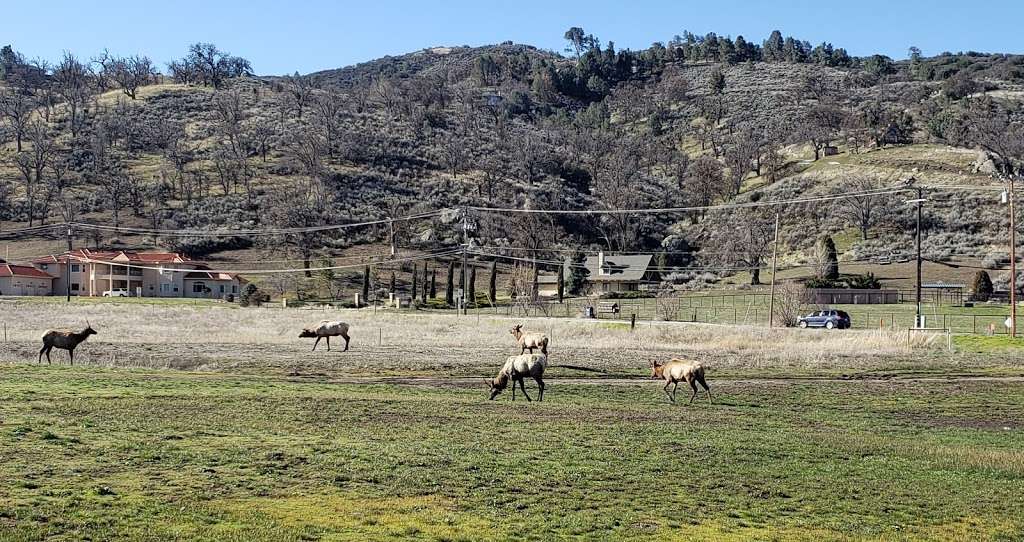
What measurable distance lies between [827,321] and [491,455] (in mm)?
54117

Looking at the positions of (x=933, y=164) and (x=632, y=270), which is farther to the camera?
(x=933, y=164)

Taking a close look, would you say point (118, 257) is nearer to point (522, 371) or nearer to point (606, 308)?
point (606, 308)

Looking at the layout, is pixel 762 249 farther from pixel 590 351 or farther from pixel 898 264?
pixel 590 351

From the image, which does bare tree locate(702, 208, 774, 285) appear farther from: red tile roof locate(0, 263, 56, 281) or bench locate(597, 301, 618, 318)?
red tile roof locate(0, 263, 56, 281)

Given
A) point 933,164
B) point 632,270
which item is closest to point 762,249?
point 632,270

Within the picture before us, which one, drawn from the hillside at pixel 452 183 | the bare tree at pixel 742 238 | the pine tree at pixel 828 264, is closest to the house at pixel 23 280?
the hillside at pixel 452 183

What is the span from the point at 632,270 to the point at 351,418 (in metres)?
105

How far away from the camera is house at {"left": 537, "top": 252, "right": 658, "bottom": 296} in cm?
12038

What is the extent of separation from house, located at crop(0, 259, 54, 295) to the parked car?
7881cm

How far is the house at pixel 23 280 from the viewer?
102 m

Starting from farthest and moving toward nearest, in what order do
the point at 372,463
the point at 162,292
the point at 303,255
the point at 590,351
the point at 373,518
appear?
the point at 303,255 → the point at 162,292 → the point at 590,351 → the point at 372,463 → the point at 373,518

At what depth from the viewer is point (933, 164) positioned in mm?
152000

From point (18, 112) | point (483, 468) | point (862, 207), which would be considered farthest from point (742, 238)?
point (18, 112)

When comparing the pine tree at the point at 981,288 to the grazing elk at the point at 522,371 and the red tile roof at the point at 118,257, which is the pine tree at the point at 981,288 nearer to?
the grazing elk at the point at 522,371
